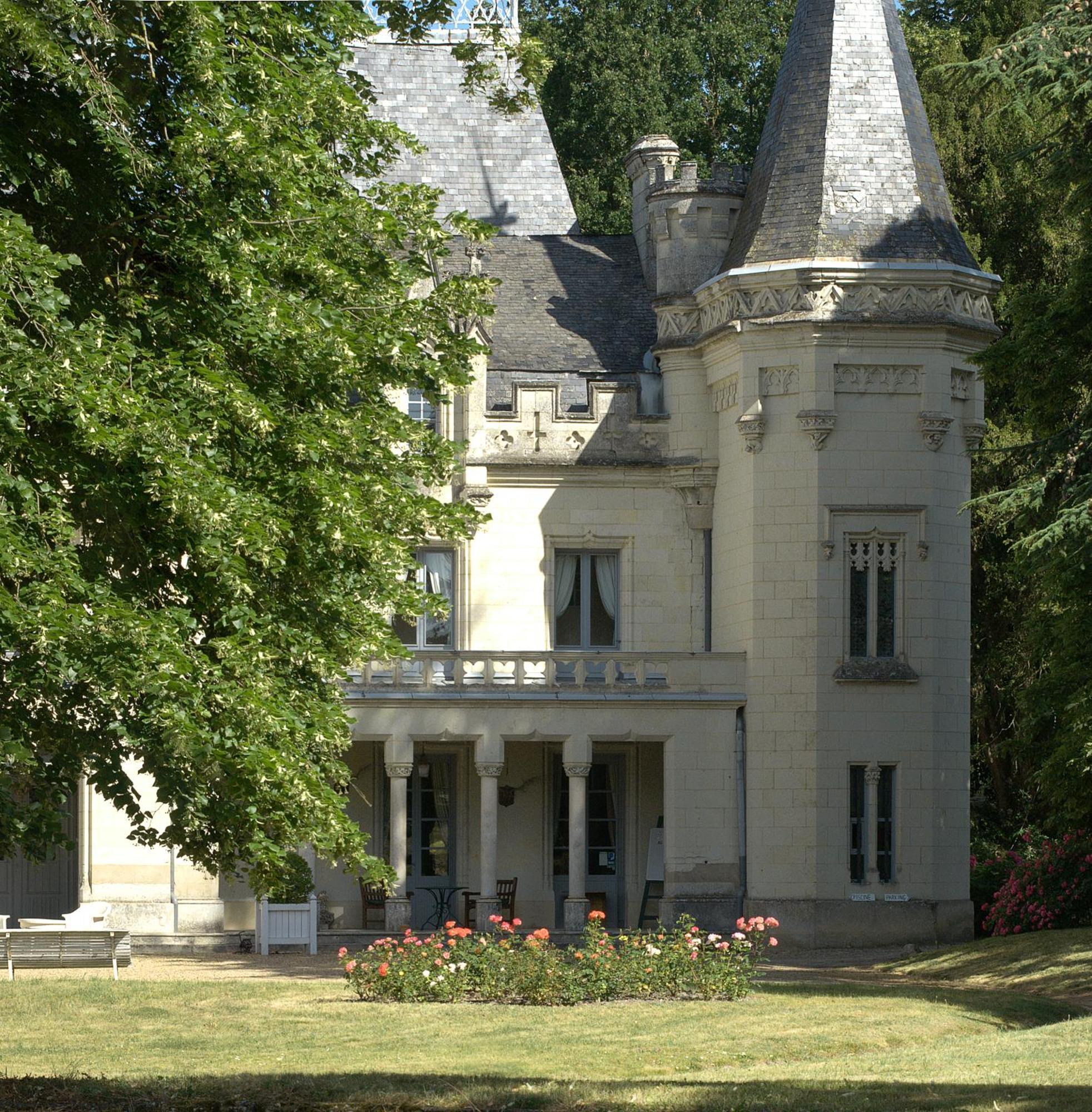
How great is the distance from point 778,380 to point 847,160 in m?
3.39

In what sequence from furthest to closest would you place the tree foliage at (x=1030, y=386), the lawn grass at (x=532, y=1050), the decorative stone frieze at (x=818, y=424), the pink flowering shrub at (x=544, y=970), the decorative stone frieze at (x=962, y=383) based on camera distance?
1. the decorative stone frieze at (x=962, y=383)
2. the decorative stone frieze at (x=818, y=424)
3. the tree foliage at (x=1030, y=386)
4. the pink flowering shrub at (x=544, y=970)
5. the lawn grass at (x=532, y=1050)

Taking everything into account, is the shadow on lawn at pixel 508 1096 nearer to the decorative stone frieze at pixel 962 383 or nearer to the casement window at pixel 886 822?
the casement window at pixel 886 822

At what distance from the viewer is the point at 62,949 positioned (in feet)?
70.1

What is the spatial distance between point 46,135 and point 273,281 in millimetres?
1717

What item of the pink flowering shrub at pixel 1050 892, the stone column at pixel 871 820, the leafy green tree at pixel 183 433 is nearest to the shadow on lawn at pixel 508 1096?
the leafy green tree at pixel 183 433

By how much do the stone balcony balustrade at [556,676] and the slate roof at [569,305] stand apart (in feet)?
15.4

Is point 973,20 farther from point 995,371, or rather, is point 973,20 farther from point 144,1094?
point 144,1094

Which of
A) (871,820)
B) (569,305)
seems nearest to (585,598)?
(569,305)

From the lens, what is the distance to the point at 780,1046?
50.0 feet

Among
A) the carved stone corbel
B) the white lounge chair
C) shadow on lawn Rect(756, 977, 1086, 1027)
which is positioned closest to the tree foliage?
shadow on lawn Rect(756, 977, 1086, 1027)

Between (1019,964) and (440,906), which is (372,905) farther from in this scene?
(1019,964)

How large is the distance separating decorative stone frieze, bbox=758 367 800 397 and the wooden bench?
1143 centimetres

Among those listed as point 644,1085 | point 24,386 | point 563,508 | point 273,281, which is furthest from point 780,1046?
point 563,508

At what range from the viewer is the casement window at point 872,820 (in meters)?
26.1
